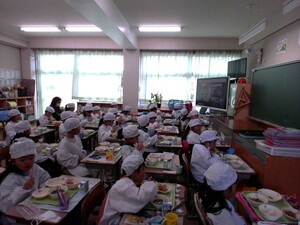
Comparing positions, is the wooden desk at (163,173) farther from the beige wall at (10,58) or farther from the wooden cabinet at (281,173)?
the beige wall at (10,58)

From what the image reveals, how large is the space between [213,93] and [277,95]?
2.39 m

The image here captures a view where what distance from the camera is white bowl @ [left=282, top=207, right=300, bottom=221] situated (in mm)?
1667

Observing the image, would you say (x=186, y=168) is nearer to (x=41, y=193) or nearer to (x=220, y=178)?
(x=220, y=178)

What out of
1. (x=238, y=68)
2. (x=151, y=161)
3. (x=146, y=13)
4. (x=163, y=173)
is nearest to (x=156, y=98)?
(x=238, y=68)

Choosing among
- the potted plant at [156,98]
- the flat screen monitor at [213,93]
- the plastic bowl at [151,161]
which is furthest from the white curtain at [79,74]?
the plastic bowl at [151,161]

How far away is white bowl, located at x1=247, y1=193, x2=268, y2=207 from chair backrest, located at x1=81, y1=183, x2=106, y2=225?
1.36 metres

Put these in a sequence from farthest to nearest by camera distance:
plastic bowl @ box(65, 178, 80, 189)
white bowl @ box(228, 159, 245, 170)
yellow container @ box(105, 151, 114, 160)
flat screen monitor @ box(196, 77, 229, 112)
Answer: flat screen monitor @ box(196, 77, 229, 112), yellow container @ box(105, 151, 114, 160), white bowl @ box(228, 159, 245, 170), plastic bowl @ box(65, 178, 80, 189)

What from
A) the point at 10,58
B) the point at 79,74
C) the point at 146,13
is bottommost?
the point at 79,74

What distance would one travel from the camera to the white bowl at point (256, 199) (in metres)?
1.86

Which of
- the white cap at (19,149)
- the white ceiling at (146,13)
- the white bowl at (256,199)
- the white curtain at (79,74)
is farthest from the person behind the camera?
the white curtain at (79,74)

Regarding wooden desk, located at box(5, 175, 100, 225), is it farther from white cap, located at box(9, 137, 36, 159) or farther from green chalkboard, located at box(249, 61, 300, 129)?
green chalkboard, located at box(249, 61, 300, 129)

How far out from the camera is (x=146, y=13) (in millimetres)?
5129

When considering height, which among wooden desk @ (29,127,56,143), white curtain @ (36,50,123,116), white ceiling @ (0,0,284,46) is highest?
white ceiling @ (0,0,284,46)

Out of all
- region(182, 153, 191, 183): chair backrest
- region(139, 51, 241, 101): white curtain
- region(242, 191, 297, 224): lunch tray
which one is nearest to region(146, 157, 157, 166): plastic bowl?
region(182, 153, 191, 183): chair backrest
